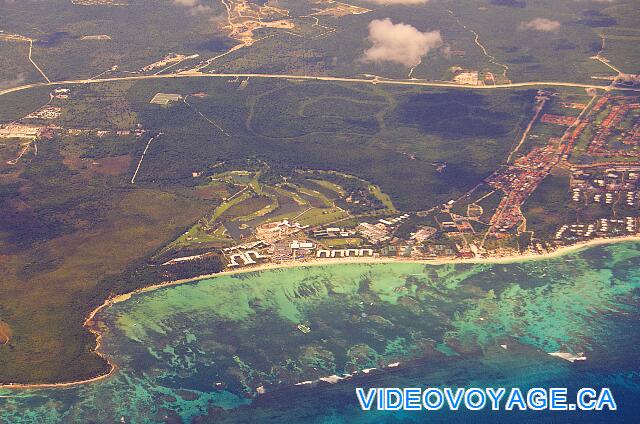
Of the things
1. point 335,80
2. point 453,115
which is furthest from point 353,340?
point 335,80

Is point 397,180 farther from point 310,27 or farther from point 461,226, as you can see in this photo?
point 310,27

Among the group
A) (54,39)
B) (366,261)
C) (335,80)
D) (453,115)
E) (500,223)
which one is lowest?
(366,261)

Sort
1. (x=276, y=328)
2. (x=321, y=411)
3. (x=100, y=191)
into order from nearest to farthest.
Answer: (x=321, y=411)
(x=276, y=328)
(x=100, y=191)

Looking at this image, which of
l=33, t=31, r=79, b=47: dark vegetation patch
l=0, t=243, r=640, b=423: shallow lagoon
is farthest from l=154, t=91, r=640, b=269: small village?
l=33, t=31, r=79, b=47: dark vegetation patch

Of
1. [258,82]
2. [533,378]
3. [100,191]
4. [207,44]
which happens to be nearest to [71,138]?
[100,191]

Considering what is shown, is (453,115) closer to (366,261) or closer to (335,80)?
(335,80)

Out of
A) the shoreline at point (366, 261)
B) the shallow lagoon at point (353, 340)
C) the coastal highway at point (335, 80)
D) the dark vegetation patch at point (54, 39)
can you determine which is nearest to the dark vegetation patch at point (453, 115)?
the coastal highway at point (335, 80)

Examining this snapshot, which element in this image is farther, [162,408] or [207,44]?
[207,44]

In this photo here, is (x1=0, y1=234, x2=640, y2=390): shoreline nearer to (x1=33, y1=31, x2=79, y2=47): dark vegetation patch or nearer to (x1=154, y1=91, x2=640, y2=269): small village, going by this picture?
(x1=154, y1=91, x2=640, y2=269): small village

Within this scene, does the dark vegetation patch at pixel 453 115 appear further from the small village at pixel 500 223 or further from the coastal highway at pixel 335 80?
the small village at pixel 500 223
